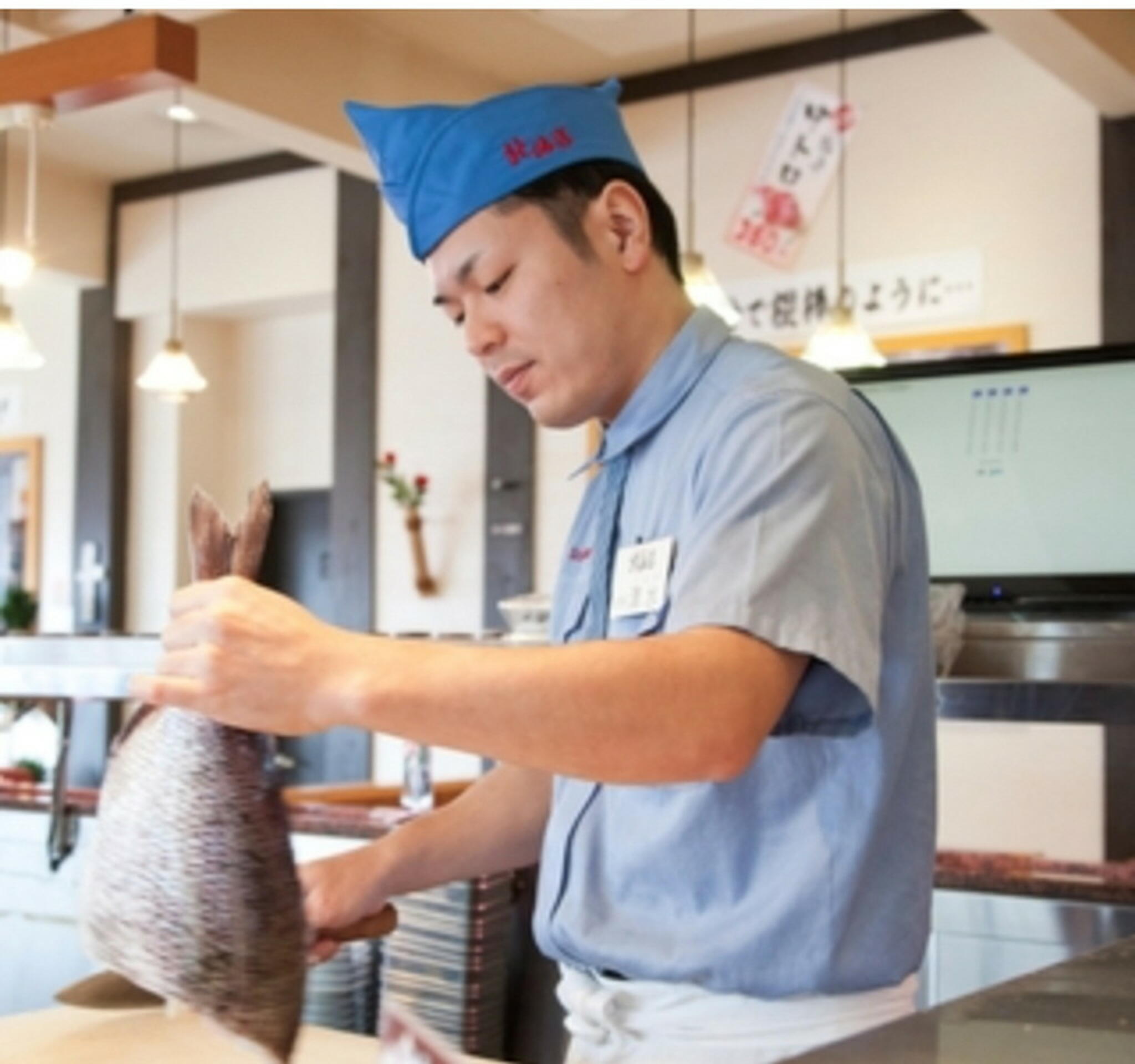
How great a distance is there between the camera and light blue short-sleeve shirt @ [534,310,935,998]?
48.9 inches

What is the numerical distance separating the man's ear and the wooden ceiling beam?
1.60 meters

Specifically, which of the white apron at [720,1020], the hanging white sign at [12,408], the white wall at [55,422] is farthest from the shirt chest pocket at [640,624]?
the hanging white sign at [12,408]

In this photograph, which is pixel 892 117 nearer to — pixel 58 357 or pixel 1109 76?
pixel 1109 76

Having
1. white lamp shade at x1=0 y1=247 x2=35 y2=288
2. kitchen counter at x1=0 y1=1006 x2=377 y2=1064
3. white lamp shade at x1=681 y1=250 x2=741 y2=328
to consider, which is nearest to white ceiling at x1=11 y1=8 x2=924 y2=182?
white lamp shade at x1=0 y1=247 x2=35 y2=288

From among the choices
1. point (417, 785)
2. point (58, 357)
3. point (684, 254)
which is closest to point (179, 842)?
point (417, 785)

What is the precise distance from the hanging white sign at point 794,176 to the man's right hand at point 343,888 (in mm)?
5749

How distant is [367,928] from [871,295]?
567 centimetres

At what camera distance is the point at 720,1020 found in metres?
1.38

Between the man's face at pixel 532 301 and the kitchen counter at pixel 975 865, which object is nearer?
the man's face at pixel 532 301

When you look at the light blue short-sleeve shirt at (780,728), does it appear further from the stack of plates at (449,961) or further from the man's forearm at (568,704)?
the stack of plates at (449,961)

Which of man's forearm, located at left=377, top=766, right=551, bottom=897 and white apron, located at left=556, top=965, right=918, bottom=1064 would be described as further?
man's forearm, located at left=377, top=766, right=551, bottom=897

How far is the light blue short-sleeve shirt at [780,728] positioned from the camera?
124 cm

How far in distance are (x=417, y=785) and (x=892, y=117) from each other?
14.1 ft

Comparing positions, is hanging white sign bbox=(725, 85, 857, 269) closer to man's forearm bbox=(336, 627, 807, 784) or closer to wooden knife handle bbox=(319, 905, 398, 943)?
wooden knife handle bbox=(319, 905, 398, 943)
